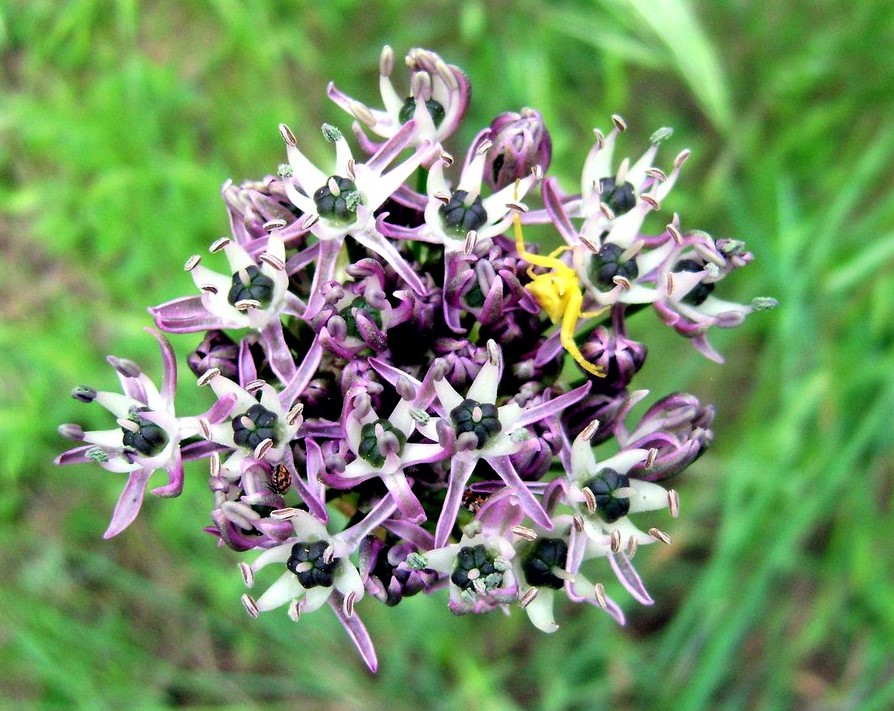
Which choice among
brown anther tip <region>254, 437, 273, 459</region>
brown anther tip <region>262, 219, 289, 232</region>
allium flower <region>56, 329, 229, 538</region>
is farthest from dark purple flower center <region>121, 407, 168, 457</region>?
brown anther tip <region>262, 219, 289, 232</region>

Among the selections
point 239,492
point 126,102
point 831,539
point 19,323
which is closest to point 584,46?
point 126,102

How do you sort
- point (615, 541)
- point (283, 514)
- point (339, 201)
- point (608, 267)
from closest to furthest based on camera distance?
point (283, 514), point (615, 541), point (339, 201), point (608, 267)

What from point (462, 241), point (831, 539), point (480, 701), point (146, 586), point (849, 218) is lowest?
point (480, 701)

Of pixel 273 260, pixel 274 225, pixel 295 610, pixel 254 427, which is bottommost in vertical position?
pixel 295 610

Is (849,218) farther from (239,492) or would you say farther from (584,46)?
(239,492)

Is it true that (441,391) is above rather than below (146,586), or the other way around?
above

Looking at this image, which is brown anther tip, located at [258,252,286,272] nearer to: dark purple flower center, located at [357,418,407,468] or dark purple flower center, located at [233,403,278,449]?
dark purple flower center, located at [233,403,278,449]

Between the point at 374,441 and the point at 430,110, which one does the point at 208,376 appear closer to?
the point at 374,441

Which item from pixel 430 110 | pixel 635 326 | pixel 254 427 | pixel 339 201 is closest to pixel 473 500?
pixel 254 427
